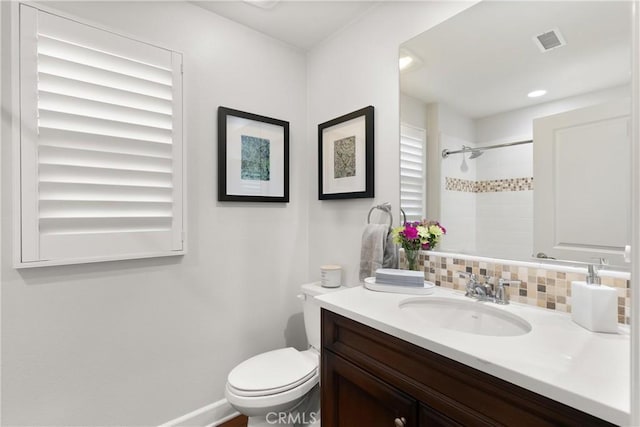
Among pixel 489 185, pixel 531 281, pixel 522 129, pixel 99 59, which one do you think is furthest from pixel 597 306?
pixel 99 59

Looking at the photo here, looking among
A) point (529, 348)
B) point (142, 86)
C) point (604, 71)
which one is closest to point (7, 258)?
point (142, 86)

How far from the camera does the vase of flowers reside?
1409 mm

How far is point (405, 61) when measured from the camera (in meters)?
1.54

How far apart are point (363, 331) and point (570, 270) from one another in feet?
2.48

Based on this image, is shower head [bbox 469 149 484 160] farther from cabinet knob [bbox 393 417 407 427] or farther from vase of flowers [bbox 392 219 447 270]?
cabinet knob [bbox 393 417 407 427]

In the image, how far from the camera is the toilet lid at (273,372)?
4.56 ft

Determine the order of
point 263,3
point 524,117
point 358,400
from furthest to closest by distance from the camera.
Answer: point 263,3 < point 524,117 < point 358,400

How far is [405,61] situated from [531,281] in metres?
1.17

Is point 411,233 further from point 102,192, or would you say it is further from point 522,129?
point 102,192

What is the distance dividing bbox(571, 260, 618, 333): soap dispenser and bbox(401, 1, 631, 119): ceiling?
664 mm

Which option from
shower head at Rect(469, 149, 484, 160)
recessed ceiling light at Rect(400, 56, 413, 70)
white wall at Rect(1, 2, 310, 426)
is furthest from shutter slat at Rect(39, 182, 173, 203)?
shower head at Rect(469, 149, 484, 160)

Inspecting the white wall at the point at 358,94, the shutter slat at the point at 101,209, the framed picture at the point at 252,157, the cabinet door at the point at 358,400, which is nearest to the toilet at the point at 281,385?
the cabinet door at the point at 358,400

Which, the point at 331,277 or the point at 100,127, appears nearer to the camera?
the point at 100,127

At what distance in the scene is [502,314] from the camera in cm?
108
